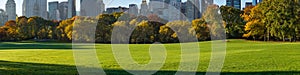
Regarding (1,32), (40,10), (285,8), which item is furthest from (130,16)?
(40,10)

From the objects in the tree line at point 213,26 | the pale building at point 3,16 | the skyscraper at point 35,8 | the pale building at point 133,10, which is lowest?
the tree line at point 213,26

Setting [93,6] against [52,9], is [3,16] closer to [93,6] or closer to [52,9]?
[52,9]

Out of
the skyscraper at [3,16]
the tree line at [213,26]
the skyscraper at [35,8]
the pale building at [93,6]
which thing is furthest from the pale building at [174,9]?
the skyscraper at [35,8]

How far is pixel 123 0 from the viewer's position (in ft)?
45.2

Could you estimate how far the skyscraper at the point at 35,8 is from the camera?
461 ft

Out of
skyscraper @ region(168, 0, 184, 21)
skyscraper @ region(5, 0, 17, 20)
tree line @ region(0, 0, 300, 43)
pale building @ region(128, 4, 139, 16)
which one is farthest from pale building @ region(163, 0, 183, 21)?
skyscraper @ region(5, 0, 17, 20)

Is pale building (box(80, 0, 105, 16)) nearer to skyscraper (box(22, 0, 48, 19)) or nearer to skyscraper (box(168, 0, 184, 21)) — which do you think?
skyscraper (box(168, 0, 184, 21))

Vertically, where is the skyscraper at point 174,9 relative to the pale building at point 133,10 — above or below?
below

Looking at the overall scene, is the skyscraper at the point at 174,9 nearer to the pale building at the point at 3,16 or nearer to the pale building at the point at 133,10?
the pale building at the point at 133,10

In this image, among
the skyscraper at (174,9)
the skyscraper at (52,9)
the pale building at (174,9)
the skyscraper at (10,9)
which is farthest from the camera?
the skyscraper at (52,9)

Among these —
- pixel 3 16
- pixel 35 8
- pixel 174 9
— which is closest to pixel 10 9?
pixel 3 16

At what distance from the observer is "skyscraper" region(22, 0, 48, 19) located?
14038 centimetres

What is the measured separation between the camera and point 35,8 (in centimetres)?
13938

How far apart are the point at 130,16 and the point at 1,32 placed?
3512cm
